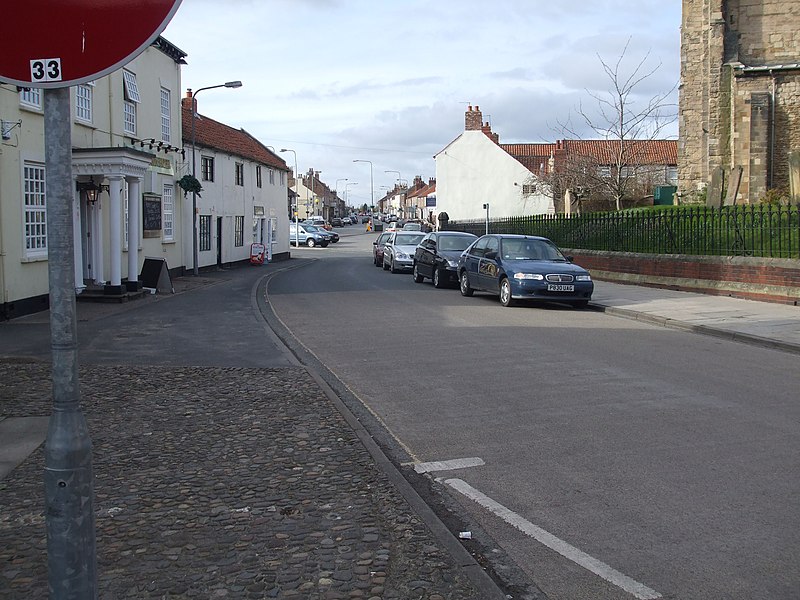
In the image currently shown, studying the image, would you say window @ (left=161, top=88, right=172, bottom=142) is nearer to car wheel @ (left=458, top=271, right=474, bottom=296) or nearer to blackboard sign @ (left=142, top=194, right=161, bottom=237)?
blackboard sign @ (left=142, top=194, right=161, bottom=237)

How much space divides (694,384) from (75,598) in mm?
7821

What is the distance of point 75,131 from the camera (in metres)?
18.9

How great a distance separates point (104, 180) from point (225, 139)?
1776 centimetres

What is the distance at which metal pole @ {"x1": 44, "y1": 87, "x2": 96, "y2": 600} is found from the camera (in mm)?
2672

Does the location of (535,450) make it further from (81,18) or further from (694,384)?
(81,18)

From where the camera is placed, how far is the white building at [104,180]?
15.9m

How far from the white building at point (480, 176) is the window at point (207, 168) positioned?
37.1 meters

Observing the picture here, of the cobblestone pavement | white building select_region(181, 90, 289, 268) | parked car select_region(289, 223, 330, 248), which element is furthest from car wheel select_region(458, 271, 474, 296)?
parked car select_region(289, 223, 330, 248)

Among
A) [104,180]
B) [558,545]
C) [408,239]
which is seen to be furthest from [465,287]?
[558,545]

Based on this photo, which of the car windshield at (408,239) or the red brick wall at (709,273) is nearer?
the red brick wall at (709,273)

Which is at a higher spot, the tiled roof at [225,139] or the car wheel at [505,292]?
the tiled roof at [225,139]

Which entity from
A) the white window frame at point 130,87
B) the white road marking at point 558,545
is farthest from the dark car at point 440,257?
the white road marking at point 558,545

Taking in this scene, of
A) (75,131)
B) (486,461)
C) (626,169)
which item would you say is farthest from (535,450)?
(626,169)

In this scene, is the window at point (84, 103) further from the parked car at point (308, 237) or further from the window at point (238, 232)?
the parked car at point (308, 237)
